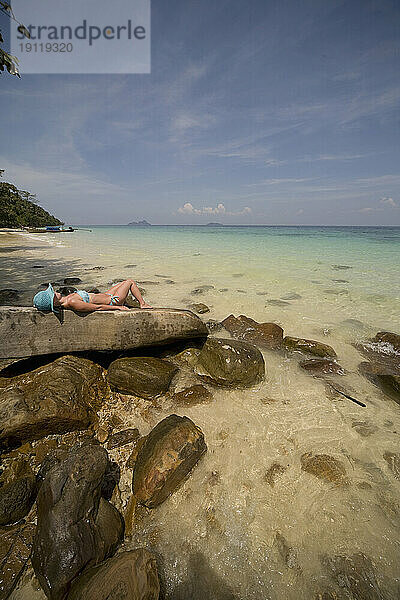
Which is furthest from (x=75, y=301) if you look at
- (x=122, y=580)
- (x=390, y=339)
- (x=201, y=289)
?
(x=201, y=289)

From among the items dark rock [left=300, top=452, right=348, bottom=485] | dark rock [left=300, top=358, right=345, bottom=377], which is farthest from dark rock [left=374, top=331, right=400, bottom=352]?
dark rock [left=300, top=452, right=348, bottom=485]

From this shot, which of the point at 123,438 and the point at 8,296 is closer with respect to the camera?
the point at 123,438

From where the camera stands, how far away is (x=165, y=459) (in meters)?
2.56

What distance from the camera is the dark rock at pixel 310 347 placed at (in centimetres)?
504

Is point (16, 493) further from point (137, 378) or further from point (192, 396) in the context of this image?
point (192, 396)

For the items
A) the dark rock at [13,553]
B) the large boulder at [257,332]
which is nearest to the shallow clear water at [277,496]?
the large boulder at [257,332]

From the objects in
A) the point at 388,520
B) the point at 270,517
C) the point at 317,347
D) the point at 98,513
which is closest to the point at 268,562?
the point at 270,517

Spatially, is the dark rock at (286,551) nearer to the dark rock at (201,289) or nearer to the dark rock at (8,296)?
the dark rock at (201,289)

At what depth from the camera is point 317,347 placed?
5.11 metres

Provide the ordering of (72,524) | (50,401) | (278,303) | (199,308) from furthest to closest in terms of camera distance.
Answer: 1. (278,303)
2. (199,308)
3. (50,401)
4. (72,524)

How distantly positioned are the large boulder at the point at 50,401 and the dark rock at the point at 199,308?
12.1 ft

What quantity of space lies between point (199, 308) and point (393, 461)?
16.5 ft

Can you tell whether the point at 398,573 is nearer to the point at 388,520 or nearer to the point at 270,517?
the point at 388,520

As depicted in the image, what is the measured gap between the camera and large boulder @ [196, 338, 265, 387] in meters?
3.99
